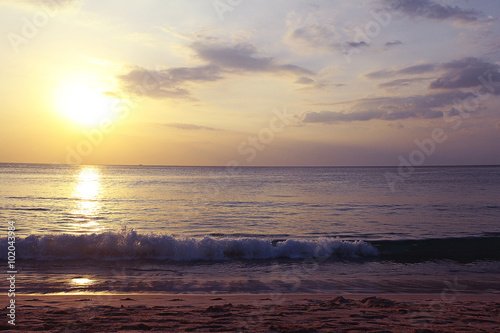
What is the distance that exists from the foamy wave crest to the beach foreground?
6396 millimetres

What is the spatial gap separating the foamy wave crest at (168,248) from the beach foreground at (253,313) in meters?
6.40

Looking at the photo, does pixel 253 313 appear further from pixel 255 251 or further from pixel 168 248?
pixel 168 248

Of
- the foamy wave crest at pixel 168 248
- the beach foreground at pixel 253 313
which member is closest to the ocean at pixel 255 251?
the foamy wave crest at pixel 168 248

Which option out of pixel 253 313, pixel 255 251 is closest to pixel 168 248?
pixel 255 251

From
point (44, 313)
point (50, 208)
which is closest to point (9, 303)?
point (44, 313)

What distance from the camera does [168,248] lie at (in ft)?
53.9

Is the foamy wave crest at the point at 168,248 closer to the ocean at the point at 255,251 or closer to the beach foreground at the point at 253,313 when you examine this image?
the ocean at the point at 255,251

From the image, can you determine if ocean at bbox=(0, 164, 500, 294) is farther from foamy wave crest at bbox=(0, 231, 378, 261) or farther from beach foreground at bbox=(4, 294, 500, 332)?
beach foreground at bbox=(4, 294, 500, 332)

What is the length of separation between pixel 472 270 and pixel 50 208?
30.2 metres

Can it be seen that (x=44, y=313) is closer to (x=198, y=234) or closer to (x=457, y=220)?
(x=198, y=234)

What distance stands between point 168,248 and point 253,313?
31.3ft

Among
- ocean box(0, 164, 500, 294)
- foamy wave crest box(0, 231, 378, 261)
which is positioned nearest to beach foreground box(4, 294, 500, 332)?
ocean box(0, 164, 500, 294)

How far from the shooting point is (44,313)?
7.60m

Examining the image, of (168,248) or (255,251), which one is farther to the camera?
(255,251)
